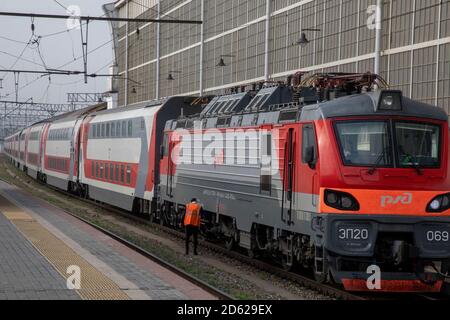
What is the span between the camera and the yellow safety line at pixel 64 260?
10.8 metres

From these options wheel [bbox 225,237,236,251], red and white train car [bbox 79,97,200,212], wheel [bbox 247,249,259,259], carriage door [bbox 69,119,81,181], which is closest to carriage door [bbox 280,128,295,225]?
wheel [bbox 247,249,259,259]

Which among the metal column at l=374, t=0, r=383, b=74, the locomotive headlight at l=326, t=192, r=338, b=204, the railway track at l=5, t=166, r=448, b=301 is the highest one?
the metal column at l=374, t=0, r=383, b=74

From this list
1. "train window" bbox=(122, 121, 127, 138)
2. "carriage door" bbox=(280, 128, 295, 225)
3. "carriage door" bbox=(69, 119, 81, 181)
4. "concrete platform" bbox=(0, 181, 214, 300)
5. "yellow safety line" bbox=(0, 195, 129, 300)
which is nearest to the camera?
"yellow safety line" bbox=(0, 195, 129, 300)

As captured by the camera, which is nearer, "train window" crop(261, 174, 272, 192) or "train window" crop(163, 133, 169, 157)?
"train window" crop(261, 174, 272, 192)

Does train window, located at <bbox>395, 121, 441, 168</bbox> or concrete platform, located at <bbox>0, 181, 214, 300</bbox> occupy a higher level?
train window, located at <bbox>395, 121, 441, 168</bbox>

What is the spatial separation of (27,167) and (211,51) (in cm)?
2491

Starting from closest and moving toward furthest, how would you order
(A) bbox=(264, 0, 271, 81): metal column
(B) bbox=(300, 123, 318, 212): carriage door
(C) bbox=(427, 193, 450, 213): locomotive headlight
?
(C) bbox=(427, 193, 450, 213): locomotive headlight
(B) bbox=(300, 123, 318, 212): carriage door
(A) bbox=(264, 0, 271, 81): metal column

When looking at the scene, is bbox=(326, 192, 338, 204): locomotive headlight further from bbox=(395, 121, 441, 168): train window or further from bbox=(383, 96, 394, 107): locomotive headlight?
bbox=(383, 96, 394, 107): locomotive headlight

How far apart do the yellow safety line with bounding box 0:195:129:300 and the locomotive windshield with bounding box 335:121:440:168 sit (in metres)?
4.49

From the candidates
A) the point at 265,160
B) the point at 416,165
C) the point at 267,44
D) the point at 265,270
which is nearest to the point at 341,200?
the point at 416,165

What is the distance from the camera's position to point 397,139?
1195 centimetres

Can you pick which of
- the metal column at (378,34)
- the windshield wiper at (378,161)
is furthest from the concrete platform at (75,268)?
the metal column at (378,34)

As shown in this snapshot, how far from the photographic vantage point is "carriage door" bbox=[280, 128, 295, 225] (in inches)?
522

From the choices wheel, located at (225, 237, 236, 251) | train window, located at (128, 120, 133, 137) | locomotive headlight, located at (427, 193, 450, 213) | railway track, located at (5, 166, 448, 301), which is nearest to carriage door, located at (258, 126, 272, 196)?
railway track, located at (5, 166, 448, 301)
